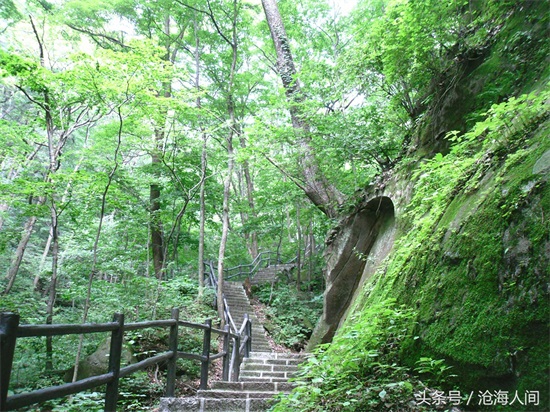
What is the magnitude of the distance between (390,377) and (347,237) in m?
5.86

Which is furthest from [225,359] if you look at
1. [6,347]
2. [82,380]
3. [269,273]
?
[269,273]

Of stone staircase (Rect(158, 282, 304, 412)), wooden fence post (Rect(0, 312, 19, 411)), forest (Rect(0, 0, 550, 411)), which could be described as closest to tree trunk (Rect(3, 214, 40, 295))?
forest (Rect(0, 0, 550, 411))

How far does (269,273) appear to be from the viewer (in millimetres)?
16828

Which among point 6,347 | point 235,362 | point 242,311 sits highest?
point 6,347

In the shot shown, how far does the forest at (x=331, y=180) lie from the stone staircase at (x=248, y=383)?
3.30ft

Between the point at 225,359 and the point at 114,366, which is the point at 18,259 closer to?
the point at 225,359

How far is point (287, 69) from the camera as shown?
30.6 feet

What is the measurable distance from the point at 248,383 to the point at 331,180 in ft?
18.3

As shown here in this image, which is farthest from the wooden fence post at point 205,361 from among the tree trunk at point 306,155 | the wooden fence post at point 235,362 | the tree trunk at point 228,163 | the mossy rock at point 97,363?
the tree trunk at point 228,163

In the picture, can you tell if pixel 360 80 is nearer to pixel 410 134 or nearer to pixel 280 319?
pixel 410 134

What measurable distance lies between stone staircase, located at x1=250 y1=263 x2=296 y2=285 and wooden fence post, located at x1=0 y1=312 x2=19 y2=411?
13.7 meters

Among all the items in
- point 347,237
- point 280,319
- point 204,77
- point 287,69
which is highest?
point 204,77

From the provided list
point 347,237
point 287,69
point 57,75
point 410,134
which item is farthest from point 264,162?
point 57,75

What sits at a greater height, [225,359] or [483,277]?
[483,277]
